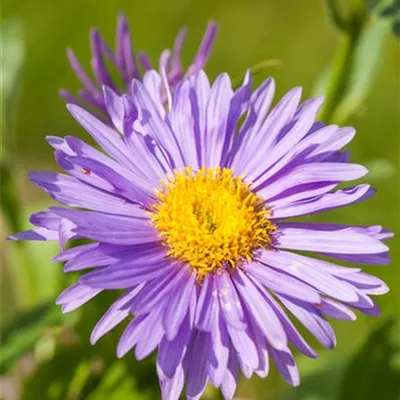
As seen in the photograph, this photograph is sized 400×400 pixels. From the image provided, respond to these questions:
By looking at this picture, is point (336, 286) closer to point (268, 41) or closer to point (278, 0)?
point (268, 41)

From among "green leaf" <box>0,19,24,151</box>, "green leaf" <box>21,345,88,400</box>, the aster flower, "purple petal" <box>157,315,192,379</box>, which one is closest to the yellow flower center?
the aster flower

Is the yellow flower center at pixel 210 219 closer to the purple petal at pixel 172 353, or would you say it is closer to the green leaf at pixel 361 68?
the purple petal at pixel 172 353

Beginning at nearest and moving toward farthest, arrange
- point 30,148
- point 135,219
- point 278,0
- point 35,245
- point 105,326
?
point 105,326, point 135,219, point 35,245, point 30,148, point 278,0

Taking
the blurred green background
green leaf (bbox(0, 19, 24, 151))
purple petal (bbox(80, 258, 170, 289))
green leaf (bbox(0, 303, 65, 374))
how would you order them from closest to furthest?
purple petal (bbox(80, 258, 170, 289)), green leaf (bbox(0, 303, 65, 374)), the blurred green background, green leaf (bbox(0, 19, 24, 151))

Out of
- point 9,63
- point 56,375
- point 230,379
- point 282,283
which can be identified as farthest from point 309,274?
point 9,63

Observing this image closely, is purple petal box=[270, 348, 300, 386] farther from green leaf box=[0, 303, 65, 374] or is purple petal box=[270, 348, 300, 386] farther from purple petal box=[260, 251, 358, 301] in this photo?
green leaf box=[0, 303, 65, 374]

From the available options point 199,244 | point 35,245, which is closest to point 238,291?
point 199,244

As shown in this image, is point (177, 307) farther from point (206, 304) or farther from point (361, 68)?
point (361, 68)
